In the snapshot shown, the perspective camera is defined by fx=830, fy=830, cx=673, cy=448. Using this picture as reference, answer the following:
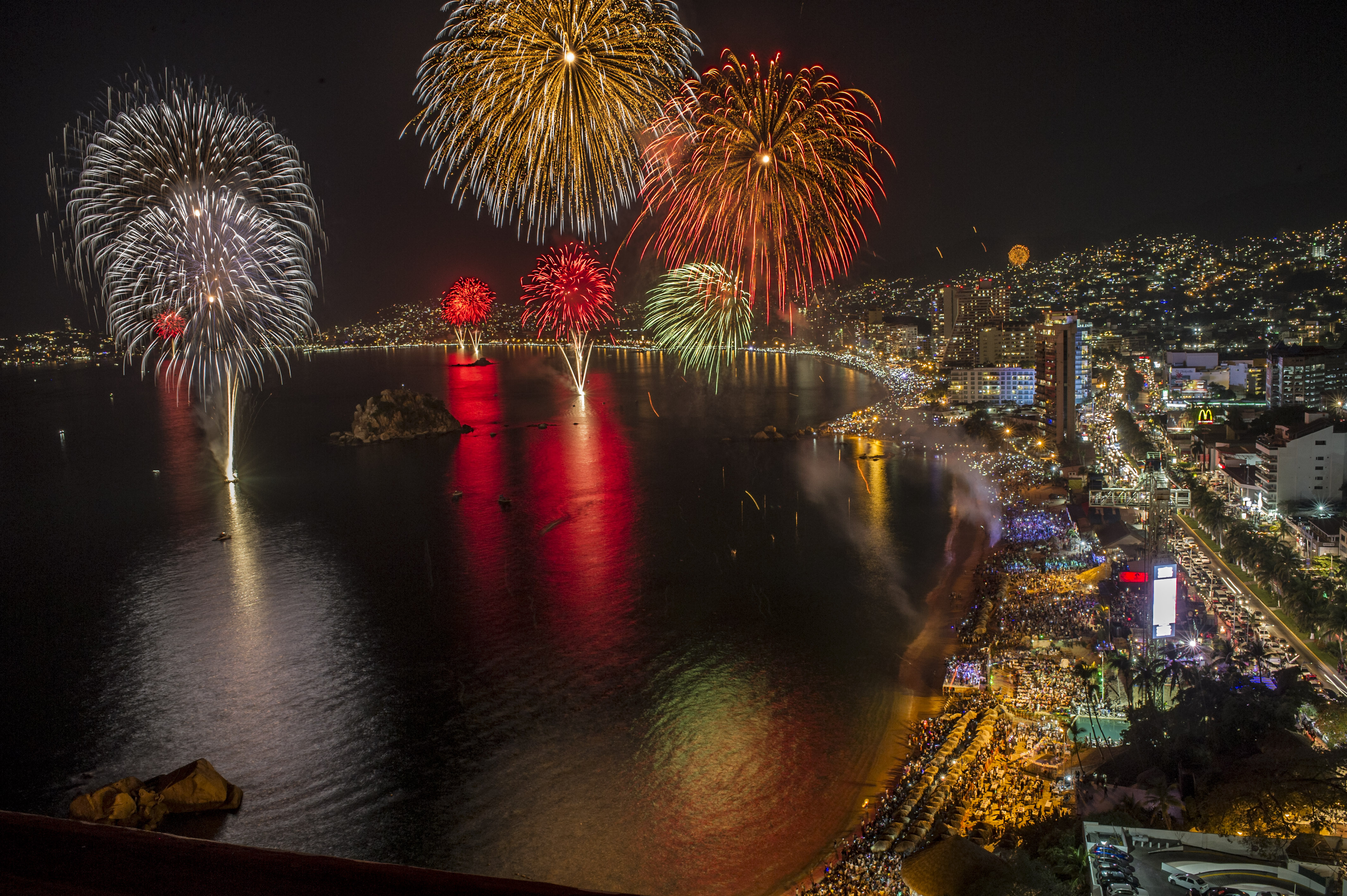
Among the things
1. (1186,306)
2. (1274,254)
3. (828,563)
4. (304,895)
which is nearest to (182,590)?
(828,563)

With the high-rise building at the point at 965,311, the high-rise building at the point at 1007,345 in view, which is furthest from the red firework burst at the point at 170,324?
the high-rise building at the point at 965,311

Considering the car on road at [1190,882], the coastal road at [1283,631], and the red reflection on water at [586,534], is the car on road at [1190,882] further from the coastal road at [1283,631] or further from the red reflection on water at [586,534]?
the red reflection on water at [586,534]

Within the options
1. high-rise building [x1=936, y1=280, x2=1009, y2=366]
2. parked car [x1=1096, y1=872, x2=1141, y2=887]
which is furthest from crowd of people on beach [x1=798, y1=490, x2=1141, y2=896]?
high-rise building [x1=936, y1=280, x2=1009, y2=366]

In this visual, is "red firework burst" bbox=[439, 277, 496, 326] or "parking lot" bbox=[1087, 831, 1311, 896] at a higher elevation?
"red firework burst" bbox=[439, 277, 496, 326]

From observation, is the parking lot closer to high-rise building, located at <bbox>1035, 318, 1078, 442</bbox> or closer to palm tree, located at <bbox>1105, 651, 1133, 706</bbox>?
palm tree, located at <bbox>1105, 651, 1133, 706</bbox>

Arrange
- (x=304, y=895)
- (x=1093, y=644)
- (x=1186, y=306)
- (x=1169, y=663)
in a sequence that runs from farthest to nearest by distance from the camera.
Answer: (x=1186, y=306)
(x=1093, y=644)
(x=1169, y=663)
(x=304, y=895)

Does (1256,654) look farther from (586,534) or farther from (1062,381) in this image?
(1062,381)

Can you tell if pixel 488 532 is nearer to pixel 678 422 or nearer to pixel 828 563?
pixel 828 563
